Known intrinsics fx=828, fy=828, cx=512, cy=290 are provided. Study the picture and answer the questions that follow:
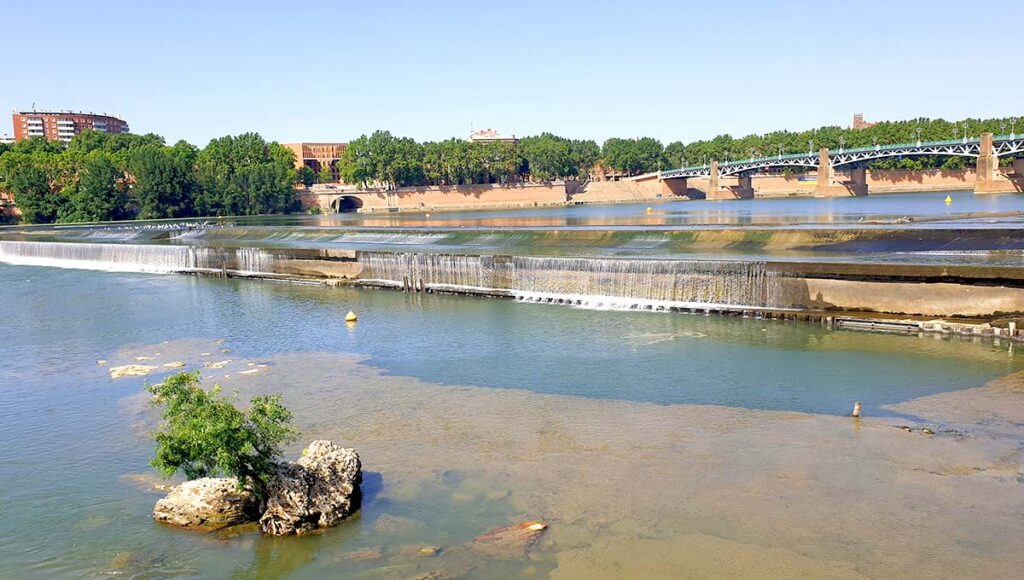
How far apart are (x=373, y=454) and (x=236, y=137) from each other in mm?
100610

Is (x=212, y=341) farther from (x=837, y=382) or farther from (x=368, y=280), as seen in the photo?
(x=837, y=382)

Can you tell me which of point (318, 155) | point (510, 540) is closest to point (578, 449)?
point (510, 540)

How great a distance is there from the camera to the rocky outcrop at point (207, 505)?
9367mm

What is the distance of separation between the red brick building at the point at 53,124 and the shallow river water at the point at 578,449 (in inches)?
6510

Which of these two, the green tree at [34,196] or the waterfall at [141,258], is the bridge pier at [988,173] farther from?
the green tree at [34,196]

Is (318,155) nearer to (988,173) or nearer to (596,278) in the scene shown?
(988,173)

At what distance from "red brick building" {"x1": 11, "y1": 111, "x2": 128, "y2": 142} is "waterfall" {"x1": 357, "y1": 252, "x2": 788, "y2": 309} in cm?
15541

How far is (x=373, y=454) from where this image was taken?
11.6m

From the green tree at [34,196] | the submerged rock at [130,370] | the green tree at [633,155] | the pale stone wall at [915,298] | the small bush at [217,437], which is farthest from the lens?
the green tree at [633,155]

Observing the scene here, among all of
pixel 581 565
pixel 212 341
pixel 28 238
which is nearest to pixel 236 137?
pixel 28 238

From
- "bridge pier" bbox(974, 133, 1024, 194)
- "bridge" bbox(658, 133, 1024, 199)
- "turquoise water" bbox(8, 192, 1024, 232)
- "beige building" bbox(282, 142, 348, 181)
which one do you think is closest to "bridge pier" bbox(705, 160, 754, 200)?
"bridge" bbox(658, 133, 1024, 199)

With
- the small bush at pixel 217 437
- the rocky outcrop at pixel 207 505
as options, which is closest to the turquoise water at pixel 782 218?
the small bush at pixel 217 437

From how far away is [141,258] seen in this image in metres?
38.9

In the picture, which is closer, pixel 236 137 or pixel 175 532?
pixel 175 532
